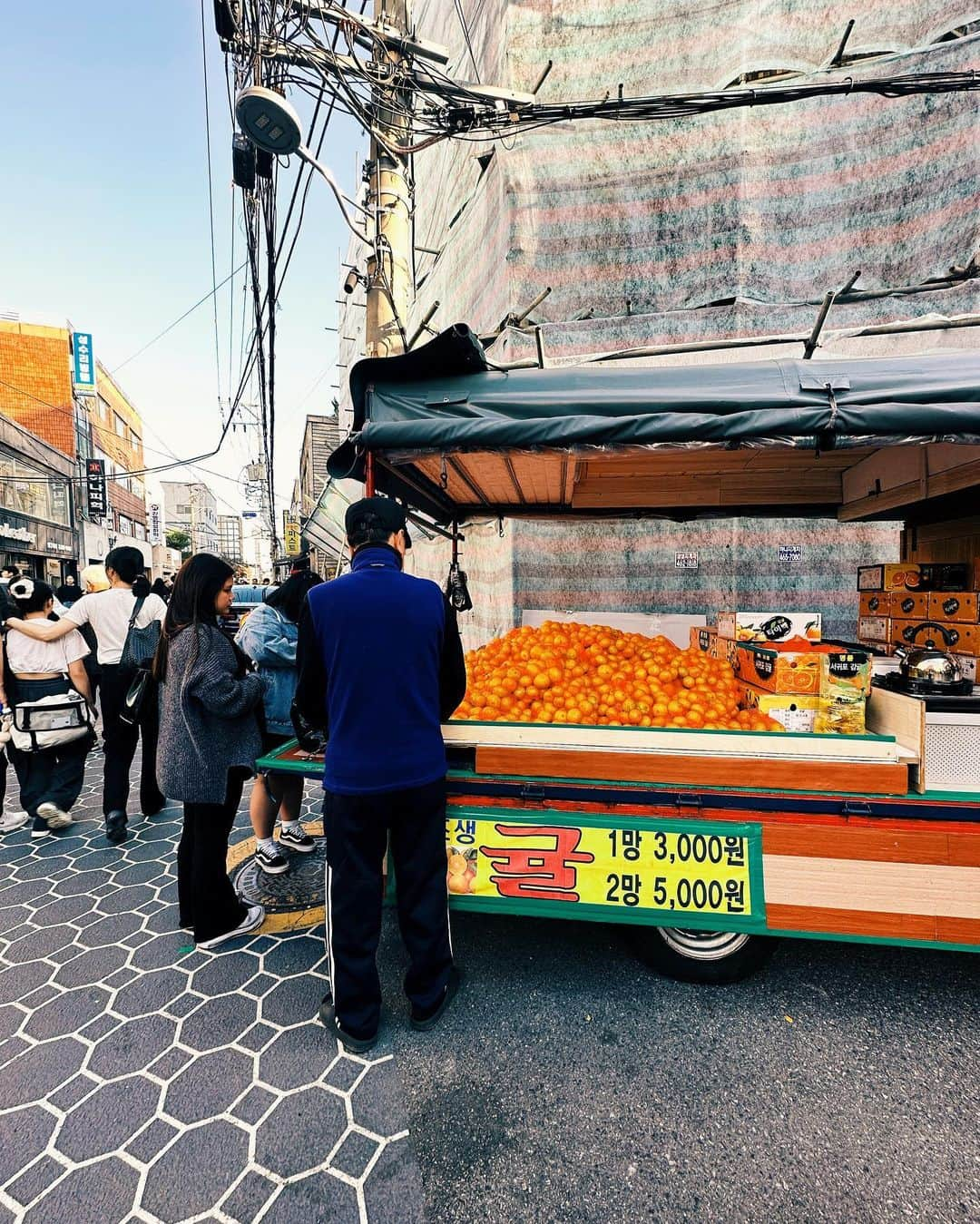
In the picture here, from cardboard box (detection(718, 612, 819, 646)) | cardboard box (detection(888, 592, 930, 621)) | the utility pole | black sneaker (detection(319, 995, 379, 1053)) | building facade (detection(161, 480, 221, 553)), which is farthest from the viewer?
building facade (detection(161, 480, 221, 553))

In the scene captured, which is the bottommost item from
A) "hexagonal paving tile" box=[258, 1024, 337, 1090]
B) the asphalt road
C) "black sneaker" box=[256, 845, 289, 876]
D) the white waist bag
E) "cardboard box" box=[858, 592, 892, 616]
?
the asphalt road

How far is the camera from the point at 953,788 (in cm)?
264

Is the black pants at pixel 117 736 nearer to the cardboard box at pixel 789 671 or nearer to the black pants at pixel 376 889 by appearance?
the black pants at pixel 376 889

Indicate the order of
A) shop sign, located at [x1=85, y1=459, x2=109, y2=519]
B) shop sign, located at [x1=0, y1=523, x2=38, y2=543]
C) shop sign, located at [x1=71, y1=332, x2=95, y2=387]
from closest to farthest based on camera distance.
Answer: shop sign, located at [x1=0, y1=523, x2=38, y2=543], shop sign, located at [x1=85, y1=459, x2=109, y2=519], shop sign, located at [x1=71, y1=332, x2=95, y2=387]

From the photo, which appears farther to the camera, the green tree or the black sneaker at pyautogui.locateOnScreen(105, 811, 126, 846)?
the green tree

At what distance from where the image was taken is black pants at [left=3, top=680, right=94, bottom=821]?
184 inches

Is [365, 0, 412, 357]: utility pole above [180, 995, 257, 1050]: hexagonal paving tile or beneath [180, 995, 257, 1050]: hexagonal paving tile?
above

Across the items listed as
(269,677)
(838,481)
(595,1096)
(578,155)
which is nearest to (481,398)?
(269,677)

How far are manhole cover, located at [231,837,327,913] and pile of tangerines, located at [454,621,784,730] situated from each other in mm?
1627

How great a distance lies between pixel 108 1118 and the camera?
2.17 metres

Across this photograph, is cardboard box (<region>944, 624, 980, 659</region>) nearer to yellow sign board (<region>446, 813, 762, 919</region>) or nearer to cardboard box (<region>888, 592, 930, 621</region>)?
cardboard box (<region>888, 592, 930, 621</region>)

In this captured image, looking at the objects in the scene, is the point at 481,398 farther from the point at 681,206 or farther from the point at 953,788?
the point at 681,206

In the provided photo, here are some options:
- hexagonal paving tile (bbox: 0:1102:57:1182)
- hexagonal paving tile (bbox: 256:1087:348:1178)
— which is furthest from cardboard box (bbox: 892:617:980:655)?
hexagonal paving tile (bbox: 0:1102:57:1182)

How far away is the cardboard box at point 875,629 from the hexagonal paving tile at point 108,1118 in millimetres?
4779
